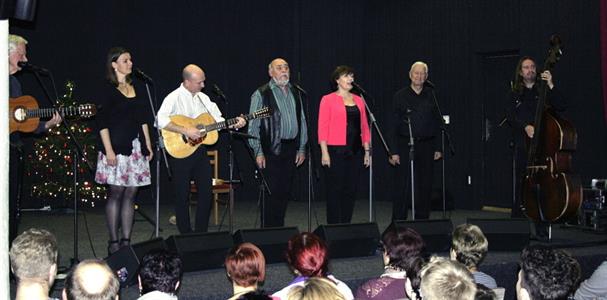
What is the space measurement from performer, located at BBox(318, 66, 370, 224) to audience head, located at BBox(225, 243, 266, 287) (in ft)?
11.0

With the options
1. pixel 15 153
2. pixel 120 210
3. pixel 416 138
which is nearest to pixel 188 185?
pixel 120 210

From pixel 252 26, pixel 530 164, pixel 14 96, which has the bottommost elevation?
pixel 530 164

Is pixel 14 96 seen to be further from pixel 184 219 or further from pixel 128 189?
pixel 184 219

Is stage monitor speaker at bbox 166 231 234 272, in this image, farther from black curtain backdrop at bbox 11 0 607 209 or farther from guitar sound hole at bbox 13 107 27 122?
black curtain backdrop at bbox 11 0 607 209

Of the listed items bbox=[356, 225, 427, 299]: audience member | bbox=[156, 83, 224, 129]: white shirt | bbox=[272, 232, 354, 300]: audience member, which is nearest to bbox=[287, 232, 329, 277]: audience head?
bbox=[272, 232, 354, 300]: audience member

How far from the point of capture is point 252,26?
11797mm

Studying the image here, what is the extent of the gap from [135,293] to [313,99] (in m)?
7.14

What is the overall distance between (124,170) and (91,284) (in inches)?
120

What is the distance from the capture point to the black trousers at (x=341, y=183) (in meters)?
7.25

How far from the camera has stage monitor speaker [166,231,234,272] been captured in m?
5.70

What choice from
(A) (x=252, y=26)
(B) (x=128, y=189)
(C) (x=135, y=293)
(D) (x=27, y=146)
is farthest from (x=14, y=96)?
(A) (x=252, y=26)

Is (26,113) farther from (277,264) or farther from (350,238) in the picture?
(350,238)

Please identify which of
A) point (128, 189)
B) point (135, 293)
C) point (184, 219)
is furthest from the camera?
point (184, 219)

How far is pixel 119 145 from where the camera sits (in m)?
6.14
